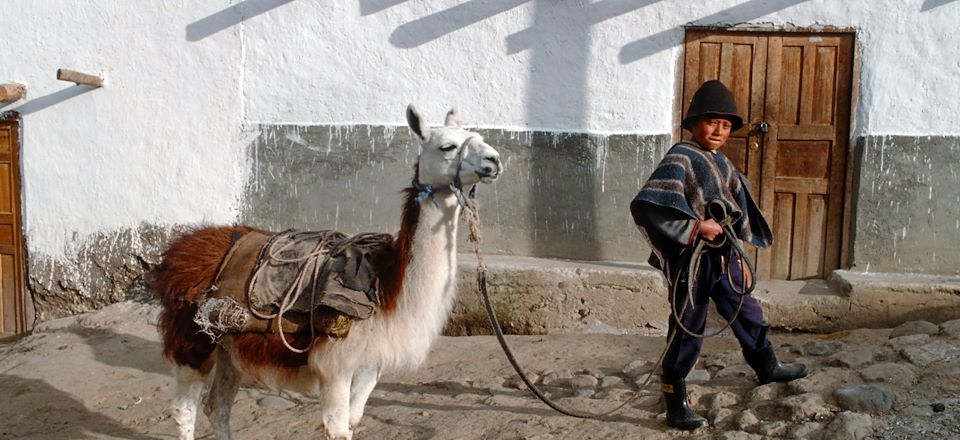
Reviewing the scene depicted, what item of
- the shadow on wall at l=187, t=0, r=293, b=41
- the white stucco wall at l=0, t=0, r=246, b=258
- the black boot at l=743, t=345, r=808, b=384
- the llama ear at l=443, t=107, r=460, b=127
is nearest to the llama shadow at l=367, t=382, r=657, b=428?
the black boot at l=743, t=345, r=808, b=384

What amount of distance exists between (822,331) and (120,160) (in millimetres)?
5908

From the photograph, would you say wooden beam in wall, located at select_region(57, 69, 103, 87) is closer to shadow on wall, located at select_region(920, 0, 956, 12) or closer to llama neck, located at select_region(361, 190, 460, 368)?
llama neck, located at select_region(361, 190, 460, 368)

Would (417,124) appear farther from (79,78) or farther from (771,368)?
(79,78)

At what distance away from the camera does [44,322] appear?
699 centimetres

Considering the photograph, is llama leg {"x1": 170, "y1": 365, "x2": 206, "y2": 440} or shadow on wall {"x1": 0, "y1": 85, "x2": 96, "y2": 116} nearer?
llama leg {"x1": 170, "y1": 365, "x2": 206, "y2": 440}

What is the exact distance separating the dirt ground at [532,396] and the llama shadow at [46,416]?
12 mm

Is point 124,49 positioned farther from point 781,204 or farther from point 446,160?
point 781,204

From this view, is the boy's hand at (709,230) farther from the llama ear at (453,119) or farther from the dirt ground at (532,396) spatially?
the llama ear at (453,119)

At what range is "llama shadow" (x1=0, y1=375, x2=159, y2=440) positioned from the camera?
469cm

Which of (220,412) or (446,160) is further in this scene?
(220,412)

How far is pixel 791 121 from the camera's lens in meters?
6.03

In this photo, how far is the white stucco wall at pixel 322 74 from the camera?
585cm

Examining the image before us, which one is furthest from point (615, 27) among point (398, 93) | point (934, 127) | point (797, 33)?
point (934, 127)

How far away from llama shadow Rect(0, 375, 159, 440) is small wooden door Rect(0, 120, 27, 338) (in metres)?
1.81
